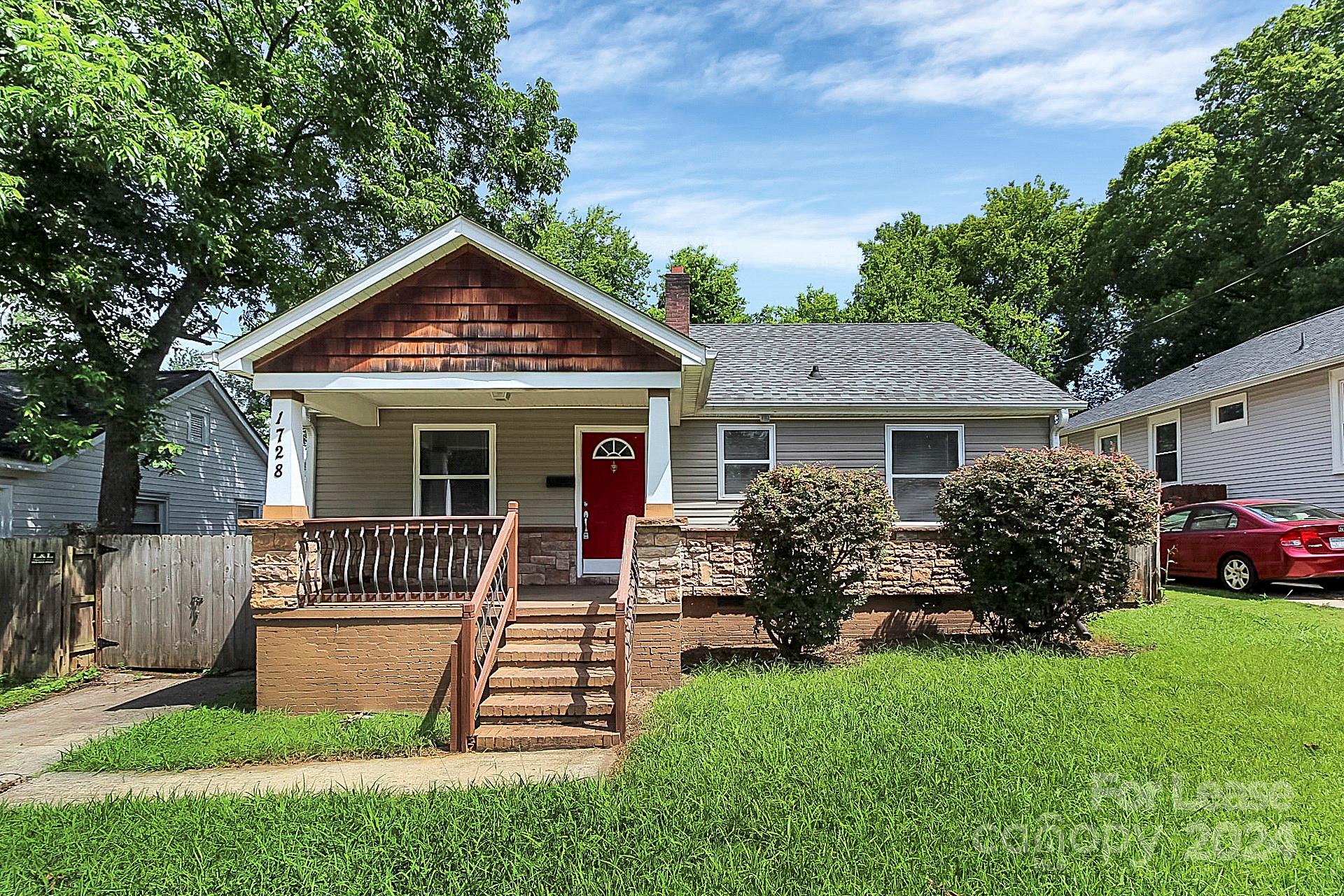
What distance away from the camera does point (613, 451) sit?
11.5m

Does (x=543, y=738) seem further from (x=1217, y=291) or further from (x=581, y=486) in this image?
(x=1217, y=291)

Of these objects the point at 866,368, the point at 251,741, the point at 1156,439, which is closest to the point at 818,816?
the point at 251,741

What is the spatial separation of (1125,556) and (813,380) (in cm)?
543

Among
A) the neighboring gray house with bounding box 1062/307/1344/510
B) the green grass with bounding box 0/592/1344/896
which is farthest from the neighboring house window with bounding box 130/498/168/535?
the neighboring gray house with bounding box 1062/307/1344/510

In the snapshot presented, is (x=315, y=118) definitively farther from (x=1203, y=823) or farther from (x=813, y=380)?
(x=1203, y=823)

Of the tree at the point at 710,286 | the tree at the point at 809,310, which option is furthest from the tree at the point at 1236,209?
the tree at the point at 710,286

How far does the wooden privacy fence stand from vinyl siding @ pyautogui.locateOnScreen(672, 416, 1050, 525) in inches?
239

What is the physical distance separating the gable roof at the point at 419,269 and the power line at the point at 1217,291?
2545 centimetres

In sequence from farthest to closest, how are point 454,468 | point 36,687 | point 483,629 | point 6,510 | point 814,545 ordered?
point 6,510, point 454,468, point 36,687, point 814,545, point 483,629

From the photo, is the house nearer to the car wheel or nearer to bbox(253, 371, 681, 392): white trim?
bbox(253, 371, 681, 392): white trim

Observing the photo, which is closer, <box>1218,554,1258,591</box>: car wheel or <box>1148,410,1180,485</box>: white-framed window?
<box>1218,554,1258,591</box>: car wheel

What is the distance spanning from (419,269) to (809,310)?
2559 cm

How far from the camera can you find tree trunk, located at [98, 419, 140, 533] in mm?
11430

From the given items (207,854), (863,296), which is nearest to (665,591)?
(207,854)
